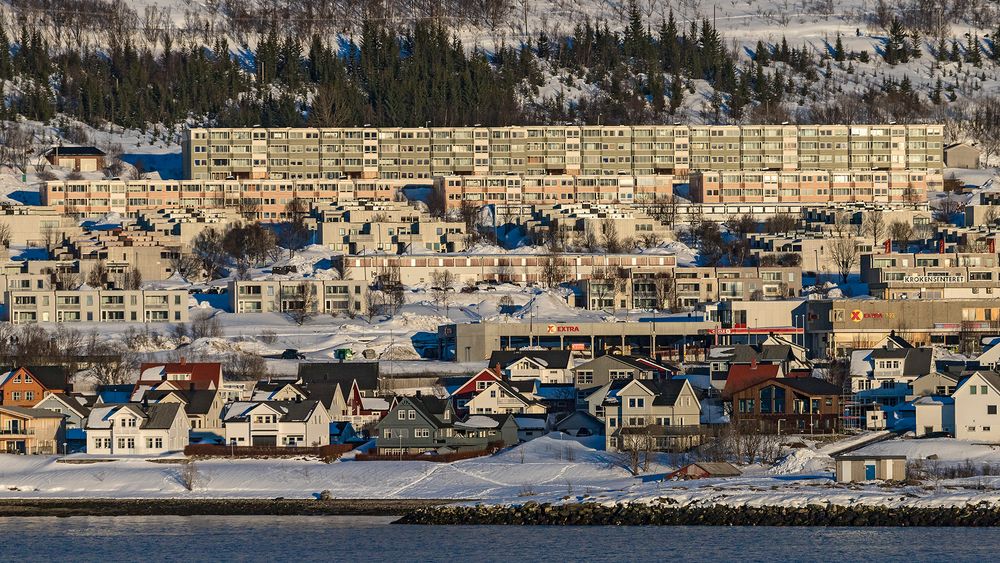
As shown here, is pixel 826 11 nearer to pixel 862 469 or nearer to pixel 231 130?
pixel 231 130

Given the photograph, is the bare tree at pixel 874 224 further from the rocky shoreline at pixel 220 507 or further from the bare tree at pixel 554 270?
the rocky shoreline at pixel 220 507

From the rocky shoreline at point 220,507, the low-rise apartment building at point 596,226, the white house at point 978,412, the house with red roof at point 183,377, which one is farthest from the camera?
the low-rise apartment building at point 596,226

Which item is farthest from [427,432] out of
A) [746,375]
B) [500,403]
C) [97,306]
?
[97,306]

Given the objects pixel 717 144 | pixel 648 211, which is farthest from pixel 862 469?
pixel 717 144

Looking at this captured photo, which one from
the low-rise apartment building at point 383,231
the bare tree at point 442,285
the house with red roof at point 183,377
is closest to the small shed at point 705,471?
the house with red roof at point 183,377

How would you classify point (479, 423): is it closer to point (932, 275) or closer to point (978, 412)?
point (978, 412)

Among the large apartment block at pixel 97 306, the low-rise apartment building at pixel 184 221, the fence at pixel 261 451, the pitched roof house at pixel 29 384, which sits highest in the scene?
the low-rise apartment building at pixel 184 221

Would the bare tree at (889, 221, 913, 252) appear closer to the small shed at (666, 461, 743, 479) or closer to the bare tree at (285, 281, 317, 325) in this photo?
the bare tree at (285, 281, 317, 325)
